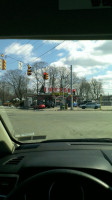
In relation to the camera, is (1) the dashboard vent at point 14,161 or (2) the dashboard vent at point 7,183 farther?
(1) the dashboard vent at point 14,161

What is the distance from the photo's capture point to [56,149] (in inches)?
120

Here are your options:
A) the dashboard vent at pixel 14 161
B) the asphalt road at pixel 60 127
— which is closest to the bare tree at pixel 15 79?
the asphalt road at pixel 60 127

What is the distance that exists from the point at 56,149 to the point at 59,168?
846mm

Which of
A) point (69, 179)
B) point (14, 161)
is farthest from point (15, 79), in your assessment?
point (69, 179)

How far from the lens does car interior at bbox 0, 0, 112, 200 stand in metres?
1.83

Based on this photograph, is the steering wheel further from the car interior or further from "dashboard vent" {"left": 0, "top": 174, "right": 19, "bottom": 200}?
"dashboard vent" {"left": 0, "top": 174, "right": 19, "bottom": 200}

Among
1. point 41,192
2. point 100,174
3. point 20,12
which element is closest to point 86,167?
point 100,174

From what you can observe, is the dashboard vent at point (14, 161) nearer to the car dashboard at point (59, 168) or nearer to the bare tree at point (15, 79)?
Answer: the car dashboard at point (59, 168)

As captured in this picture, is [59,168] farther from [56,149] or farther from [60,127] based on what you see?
[60,127]

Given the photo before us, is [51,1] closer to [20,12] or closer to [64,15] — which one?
[64,15]

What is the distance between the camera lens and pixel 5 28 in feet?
11.8

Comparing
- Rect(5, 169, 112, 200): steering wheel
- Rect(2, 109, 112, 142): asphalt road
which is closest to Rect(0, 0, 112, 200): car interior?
Rect(5, 169, 112, 200): steering wheel

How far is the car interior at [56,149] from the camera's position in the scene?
6.00 feet

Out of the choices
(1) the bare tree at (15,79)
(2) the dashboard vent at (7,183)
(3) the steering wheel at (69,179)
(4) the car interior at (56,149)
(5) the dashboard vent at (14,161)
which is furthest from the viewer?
(1) the bare tree at (15,79)
